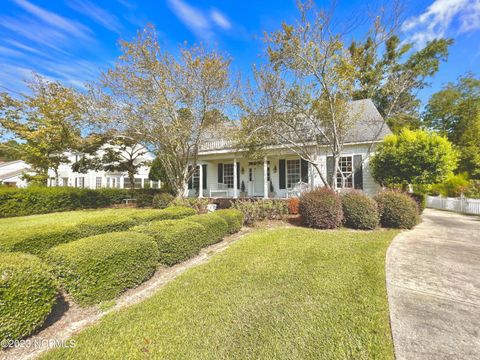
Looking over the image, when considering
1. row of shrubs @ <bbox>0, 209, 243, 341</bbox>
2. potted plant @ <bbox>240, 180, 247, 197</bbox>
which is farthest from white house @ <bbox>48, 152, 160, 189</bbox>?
row of shrubs @ <bbox>0, 209, 243, 341</bbox>

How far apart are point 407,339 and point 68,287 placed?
4.31 m

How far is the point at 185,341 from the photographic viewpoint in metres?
2.41

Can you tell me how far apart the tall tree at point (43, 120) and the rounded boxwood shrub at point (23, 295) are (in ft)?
35.1

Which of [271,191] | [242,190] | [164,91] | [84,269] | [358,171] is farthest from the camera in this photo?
[242,190]

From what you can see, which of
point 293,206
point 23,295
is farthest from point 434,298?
point 293,206

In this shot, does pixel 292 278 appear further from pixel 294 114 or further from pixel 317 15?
pixel 317 15

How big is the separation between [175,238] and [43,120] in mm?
14858

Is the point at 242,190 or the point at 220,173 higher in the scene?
the point at 220,173

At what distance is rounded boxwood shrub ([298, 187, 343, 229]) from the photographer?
7902 mm

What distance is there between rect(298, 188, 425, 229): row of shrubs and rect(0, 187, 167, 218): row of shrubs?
1181cm

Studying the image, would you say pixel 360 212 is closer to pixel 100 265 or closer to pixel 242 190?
pixel 100 265

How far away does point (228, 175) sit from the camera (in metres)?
16.3

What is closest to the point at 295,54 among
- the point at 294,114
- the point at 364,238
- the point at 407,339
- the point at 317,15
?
the point at 317,15

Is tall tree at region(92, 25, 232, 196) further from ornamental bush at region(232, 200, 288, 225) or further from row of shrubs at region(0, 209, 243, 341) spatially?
row of shrubs at region(0, 209, 243, 341)
